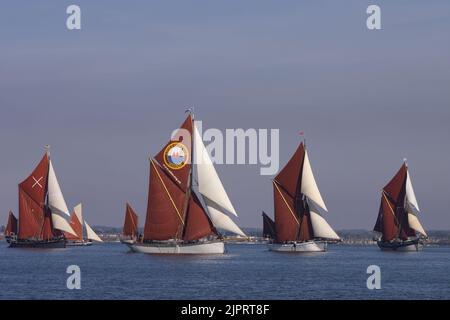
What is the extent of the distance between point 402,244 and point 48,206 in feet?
154

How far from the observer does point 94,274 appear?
70.6 meters

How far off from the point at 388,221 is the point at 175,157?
161 feet

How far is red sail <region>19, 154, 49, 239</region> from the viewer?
11938 cm

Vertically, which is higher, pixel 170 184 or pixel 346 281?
pixel 170 184

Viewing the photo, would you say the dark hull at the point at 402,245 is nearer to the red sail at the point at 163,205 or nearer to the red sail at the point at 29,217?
the red sail at the point at 29,217

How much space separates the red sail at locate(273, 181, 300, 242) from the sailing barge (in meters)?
20.7

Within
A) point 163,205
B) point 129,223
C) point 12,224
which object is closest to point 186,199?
point 163,205

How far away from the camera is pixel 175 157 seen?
90.2m

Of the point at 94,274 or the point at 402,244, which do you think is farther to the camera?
the point at 402,244

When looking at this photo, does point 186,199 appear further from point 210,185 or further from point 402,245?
point 402,245

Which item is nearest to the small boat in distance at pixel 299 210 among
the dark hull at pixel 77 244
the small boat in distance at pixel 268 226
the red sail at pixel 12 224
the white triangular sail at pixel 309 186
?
the white triangular sail at pixel 309 186

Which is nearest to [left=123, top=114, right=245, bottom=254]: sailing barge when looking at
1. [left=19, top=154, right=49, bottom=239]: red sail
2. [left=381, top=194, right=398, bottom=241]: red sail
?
[left=19, top=154, right=49, bottom=239]: red sail

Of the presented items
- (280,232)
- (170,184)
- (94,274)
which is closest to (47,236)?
(280,232)
